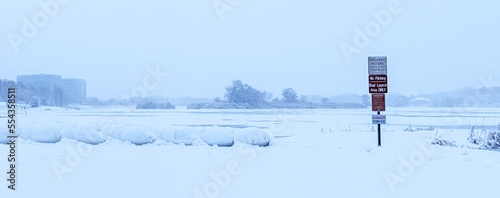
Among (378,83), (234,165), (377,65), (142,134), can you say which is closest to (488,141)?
(378,83)

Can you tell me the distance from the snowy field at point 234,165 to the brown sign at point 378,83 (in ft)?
5.06

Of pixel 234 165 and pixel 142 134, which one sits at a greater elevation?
pixel 142 134

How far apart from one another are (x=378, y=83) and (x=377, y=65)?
1.62 ft

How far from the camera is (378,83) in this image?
10273 millimetres

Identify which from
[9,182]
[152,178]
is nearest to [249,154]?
[152,178]

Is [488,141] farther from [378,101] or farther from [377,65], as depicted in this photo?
[377,65]

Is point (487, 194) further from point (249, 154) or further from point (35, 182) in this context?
point (35, 182)

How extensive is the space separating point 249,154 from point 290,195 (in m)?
4.15

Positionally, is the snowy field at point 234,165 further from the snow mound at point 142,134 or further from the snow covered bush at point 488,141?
the snow covered bush at point 488,141

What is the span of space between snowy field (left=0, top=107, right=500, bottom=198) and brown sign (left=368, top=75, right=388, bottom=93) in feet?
5.06

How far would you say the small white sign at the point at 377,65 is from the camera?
33.4ft

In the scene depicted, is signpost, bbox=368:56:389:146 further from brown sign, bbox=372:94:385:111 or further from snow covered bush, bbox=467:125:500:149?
snow covered bush, bbox=467:125:500:149

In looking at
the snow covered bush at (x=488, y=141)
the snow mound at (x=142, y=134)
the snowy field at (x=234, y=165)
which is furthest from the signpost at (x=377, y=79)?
the snow covered bush at (x=488, y=141)

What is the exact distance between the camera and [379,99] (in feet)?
33.9
